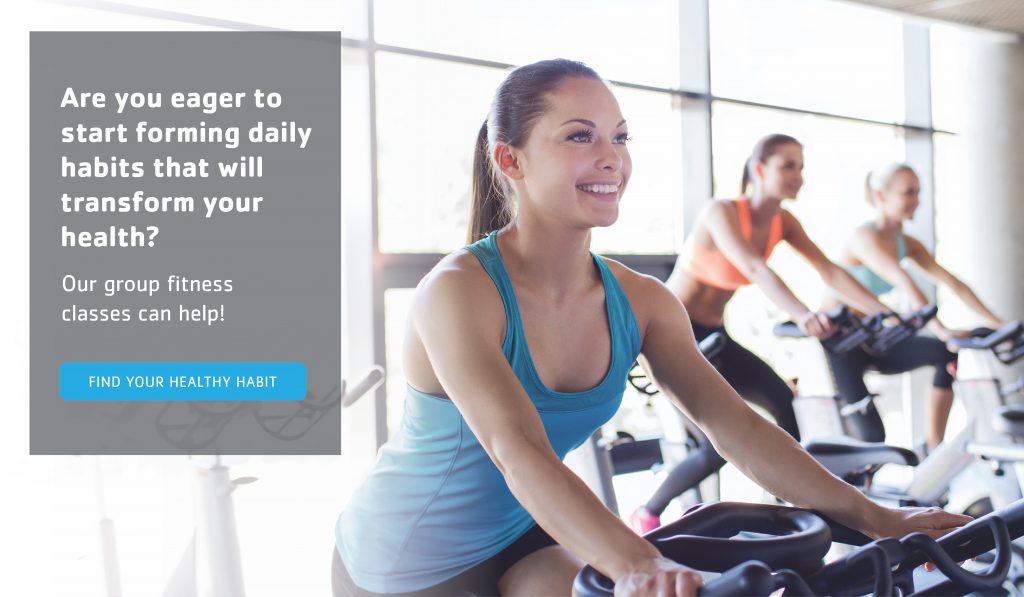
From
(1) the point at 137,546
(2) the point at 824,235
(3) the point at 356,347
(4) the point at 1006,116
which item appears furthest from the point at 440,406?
(4) the point at 1006,116

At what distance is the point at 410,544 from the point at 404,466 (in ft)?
0.32

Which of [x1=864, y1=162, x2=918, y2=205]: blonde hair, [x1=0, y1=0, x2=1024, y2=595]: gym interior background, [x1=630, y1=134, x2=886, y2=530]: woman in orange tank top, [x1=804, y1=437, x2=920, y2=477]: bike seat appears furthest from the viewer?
[x1=864, y1=162, x2=918, y2=205]: blonde hair

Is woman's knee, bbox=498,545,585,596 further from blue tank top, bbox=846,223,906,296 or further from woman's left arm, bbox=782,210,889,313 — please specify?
blue tank top, bbox=846,223,906,296

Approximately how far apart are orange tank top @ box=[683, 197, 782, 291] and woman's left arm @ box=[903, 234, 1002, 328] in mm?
1153

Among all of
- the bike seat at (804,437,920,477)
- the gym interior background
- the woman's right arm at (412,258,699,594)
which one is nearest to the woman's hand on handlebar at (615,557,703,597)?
the woman's right arm at (412,258,699,594)

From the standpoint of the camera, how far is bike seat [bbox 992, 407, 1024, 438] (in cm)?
247

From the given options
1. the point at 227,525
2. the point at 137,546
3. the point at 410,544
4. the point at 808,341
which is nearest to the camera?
the point at 410,544

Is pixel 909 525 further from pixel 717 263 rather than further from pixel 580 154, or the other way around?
pixel 717 263

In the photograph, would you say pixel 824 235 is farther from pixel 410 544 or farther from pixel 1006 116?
pixel 410 544

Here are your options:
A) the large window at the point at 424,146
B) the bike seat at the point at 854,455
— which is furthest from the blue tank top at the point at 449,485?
the large window at the point at 424,146

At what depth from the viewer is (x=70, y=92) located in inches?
107

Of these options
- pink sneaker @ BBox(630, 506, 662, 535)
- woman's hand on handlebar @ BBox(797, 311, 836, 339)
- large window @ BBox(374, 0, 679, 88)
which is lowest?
pink sneaker @ BBox(630, 506, 662, 535)

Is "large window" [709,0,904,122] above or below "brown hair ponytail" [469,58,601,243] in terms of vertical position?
above

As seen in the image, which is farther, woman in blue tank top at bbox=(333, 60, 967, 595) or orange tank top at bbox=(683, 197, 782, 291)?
orange tank top at bbox=(683, 197, 782, 291)
